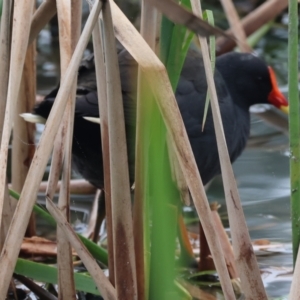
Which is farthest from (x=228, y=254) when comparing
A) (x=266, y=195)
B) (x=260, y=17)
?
(x=260, y=17)

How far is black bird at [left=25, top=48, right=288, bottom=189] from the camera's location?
1832 millimetres

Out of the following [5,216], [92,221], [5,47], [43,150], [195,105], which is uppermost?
[5,47]

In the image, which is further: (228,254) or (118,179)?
(228,254)

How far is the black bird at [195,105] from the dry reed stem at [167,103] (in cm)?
45

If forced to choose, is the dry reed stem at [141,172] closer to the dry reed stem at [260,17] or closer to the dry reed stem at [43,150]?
the dry reed stem at [43,150]

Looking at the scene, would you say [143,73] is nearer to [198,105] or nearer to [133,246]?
[133,246]

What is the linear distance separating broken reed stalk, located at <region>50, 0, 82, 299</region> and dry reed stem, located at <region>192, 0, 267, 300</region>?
10.7 inches

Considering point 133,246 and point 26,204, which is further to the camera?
point 133,246

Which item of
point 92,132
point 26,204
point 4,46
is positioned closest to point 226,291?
point 26,204

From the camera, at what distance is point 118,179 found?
3.82 ft

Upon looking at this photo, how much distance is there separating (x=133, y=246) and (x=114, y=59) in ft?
1.09

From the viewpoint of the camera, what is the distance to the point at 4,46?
1244 mm

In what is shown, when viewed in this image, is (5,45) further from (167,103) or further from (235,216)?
(235,216)

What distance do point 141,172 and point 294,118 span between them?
268mm
